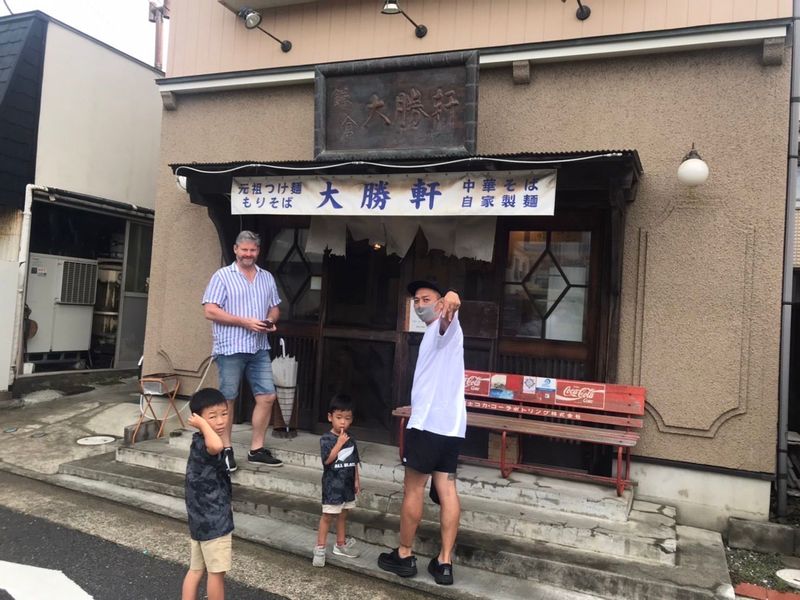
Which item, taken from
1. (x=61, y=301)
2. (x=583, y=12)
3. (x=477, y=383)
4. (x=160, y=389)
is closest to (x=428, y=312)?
(x=477, y=383)

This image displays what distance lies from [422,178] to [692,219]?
8.17 ft

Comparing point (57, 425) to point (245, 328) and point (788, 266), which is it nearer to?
point (245, 328)

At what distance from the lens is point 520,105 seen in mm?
5711

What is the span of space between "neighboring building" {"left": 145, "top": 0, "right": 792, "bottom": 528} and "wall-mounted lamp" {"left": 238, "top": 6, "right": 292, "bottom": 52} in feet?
0.45

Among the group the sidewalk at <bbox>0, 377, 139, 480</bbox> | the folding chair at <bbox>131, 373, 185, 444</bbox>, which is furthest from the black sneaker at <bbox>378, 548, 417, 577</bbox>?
the sidewalk at <bbox>0, 377, 139, 480</bbox>

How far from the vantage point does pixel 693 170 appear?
4.77 m

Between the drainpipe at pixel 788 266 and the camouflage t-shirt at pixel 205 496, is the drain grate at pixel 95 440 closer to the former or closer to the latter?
the camouflage t-shirt at pixel 205 496

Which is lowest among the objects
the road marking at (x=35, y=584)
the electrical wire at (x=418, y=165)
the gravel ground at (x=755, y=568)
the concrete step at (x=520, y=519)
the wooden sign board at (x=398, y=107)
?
the road marking at (x=35, y=584)

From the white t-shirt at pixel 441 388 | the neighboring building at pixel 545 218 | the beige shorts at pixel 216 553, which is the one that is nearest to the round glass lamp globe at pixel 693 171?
the neighboring building at pixel 545 218

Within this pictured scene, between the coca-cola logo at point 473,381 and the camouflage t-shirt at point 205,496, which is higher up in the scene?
the coca-cola logo at point 473,381

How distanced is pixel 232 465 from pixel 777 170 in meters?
5.01

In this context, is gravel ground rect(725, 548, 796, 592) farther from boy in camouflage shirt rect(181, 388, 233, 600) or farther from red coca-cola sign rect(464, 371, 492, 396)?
boy in camouflage shirt rect(181, 388, 233, 600)

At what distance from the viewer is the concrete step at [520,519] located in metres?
4.14

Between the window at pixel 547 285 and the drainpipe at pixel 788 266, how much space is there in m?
1.66
